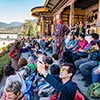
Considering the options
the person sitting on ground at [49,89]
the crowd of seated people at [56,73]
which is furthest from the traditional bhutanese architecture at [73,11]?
the person sitting on ground at [49,89]

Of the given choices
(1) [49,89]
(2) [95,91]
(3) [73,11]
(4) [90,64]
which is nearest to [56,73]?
(1) [49,89]

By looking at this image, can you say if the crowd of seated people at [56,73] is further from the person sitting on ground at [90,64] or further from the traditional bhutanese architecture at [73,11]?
the traditional bhutanese architecture at [73,11]

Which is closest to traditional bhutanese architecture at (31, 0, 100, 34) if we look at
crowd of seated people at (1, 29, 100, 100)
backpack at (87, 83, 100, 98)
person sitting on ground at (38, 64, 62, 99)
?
crowd of seated people at (1, 29, 100, 100)

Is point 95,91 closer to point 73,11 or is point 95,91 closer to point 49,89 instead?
point 49,89

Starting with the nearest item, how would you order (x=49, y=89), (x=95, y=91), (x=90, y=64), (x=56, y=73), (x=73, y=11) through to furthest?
(x=95, y=91)
(x=56, y=73)
(x=49, y=89)
(x=90, y=64)
(x=73, y=11)

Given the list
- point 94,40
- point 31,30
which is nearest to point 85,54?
point 94,40

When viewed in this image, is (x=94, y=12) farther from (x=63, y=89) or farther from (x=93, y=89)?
(x=63, y=89)

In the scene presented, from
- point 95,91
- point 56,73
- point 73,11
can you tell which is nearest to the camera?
point 95,91

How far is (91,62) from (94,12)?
10959 mm

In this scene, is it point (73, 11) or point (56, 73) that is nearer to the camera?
point (56, 73)

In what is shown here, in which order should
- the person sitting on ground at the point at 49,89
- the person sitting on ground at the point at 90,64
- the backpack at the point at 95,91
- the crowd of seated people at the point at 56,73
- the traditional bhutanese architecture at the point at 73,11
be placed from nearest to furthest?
the crowd of seated people at the point at 56,73 < the backpack at the point at 95,91 < the person sitting on ground at the point at 49,89 < the person sitting on ground at the point at 90,64 < the traditional bhutanese architecture at the point at 73,11

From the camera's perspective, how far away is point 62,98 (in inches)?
135

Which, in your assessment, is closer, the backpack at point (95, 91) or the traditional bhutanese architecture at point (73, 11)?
the backpack at point (95, 91)

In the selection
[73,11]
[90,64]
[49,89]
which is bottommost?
[49,89]
